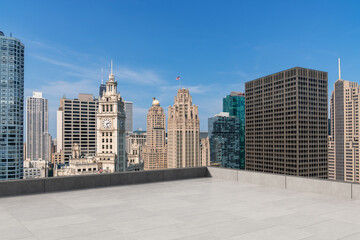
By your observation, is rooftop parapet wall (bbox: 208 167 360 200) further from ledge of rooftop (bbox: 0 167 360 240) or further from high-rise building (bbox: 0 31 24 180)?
high-rise building (bbox: 0 31 24 180)

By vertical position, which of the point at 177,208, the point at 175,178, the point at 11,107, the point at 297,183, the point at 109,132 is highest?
the point at 11,107

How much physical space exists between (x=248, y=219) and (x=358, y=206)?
5121mm

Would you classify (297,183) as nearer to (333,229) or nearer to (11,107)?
(333,229)

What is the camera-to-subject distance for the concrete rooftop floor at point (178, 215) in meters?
8.31

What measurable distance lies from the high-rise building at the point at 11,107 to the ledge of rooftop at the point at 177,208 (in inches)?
7153

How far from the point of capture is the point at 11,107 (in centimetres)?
18388

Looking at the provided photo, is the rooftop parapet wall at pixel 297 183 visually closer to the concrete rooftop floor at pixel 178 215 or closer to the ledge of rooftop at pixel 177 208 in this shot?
the ledge of rooftop at pixel 177 208

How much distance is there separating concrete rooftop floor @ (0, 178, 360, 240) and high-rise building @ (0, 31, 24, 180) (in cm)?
18476

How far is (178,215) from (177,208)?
1074mm

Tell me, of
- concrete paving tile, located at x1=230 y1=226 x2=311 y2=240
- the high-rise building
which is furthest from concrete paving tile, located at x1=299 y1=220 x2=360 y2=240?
the high-rise building

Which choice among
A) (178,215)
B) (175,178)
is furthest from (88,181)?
(178,215)

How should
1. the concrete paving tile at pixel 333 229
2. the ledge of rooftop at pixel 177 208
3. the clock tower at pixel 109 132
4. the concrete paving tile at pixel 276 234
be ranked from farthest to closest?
the clock tower at pixel 109 132
the ledge of rooftop at pixel 177 208
the concrete paving tile at pixel 333 229
the concrete paving tile at pixel 276 234

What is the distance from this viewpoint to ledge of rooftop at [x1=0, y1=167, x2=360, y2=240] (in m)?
8.48

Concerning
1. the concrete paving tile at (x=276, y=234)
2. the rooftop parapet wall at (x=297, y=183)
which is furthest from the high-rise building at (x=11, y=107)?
the concrete paving tile at (x=276, y=234)
